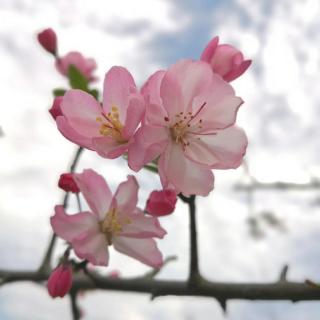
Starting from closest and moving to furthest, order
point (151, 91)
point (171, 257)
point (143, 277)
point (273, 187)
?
point (151, 91)
point (143, 277)
point (171, 257)
point (273, 187)

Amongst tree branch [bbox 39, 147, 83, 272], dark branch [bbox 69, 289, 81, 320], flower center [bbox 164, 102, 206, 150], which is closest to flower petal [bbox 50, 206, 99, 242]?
flower center [bbox 164, 102, 206, 150]

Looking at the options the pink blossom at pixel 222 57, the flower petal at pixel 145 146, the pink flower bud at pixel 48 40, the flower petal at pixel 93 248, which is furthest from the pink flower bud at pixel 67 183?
the pink flower bud at pixel 48 40

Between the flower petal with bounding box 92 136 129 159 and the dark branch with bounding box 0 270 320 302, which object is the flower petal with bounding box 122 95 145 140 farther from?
the dark branch with bounding box 0 270 320 302

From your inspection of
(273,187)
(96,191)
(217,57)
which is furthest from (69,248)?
(273,187)

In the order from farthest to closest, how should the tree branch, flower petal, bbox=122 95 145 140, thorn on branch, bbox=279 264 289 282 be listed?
1. the tree branch
2. thorn on branch, bbox=279 264 289 282
3. flower petal, bbox=122 95 145 140

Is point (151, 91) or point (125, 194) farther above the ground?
point (151, 91)

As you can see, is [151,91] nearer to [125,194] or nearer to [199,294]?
[125,194]

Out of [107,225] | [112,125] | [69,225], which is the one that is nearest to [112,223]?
[107,225]
